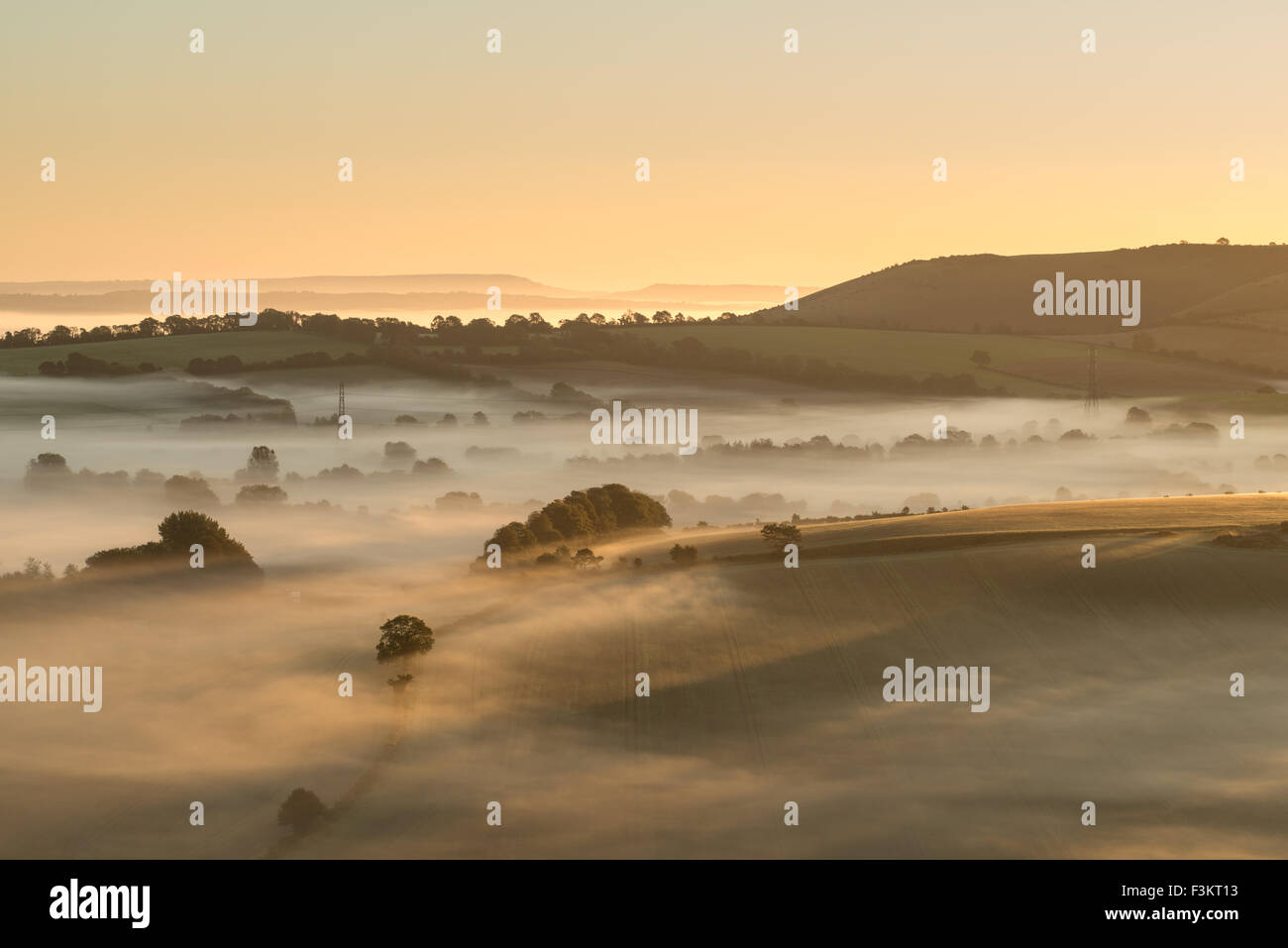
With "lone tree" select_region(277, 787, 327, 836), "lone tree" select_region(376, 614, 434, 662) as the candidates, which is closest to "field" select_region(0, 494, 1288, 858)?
"lone tree" select_region(277, 787, 327, 836)

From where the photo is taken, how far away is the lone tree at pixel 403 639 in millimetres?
87375

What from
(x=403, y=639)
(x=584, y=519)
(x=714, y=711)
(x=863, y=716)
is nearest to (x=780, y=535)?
(x=584, y=519)

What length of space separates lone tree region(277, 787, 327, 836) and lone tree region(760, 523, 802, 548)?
2231 inches

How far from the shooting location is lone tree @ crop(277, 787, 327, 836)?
205 feet

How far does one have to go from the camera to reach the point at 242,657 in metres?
91.3

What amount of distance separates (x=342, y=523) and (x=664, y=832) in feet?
398

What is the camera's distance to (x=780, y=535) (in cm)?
11525

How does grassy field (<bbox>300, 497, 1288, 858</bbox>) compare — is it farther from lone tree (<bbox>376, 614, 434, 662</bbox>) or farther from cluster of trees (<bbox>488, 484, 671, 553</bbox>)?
cluster of trees (<bbox>488, 484, 671, 553</bbox>)

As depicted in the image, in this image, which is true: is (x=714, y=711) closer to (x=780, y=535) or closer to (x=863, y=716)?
(x=863, y=716)

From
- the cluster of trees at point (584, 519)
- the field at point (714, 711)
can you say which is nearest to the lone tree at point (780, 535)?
the field at point (714, 711)

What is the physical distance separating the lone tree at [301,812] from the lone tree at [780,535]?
5667cm

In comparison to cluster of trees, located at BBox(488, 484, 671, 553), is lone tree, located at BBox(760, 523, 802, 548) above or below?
below

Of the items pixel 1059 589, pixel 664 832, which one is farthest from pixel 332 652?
pixel 1059 589

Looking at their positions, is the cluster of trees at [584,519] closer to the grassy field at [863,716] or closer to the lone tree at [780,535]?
the grassy field at [863,716]
